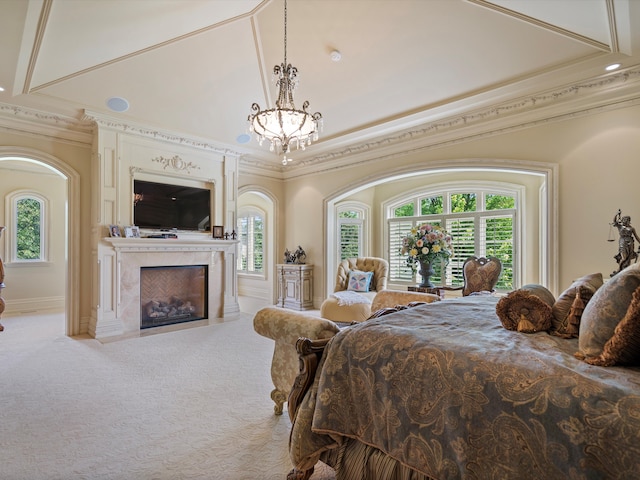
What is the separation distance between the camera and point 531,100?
405 centimetres

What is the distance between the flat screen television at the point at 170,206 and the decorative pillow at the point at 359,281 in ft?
8.59

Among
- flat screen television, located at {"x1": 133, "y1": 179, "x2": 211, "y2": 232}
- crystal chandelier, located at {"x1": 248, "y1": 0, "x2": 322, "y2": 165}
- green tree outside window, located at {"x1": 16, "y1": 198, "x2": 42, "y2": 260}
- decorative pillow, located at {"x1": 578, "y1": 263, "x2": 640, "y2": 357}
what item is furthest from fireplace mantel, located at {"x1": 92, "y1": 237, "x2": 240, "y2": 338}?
decorative pillow, located at {"x1": 578, "y1": 263, "x2": 640, "y2": 357}

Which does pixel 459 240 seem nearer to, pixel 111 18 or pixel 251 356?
pixel 251 356

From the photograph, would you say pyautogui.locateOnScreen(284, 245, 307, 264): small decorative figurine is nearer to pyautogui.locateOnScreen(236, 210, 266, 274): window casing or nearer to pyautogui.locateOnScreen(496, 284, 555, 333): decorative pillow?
pyautogui.locateOnScreen(236, 210, 266, 274): window casing

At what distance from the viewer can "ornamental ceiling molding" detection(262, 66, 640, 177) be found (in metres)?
3.53

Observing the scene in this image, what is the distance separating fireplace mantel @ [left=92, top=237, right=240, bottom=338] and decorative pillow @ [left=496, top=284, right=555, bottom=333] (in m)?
4.73

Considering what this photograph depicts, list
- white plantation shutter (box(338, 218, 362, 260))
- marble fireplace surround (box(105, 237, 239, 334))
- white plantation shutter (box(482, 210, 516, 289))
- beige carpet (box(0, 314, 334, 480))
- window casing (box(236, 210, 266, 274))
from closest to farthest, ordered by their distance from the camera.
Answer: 1. beige carpet (box(0, 314, 334, 480))
2. marble fireplace surround (box(105, 237, 239, 334))
3. white plantation shutter (box(482, 210, 516, 289))
4. white plantation shutter (box(338, 218, 362, 260))
5. window casing (box(236, 210, 266, 274))

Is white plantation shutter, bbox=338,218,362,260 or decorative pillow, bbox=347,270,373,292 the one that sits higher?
white plantation shutter, bbox=338,218,362,260

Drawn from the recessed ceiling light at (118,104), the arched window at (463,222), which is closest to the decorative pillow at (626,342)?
the arched window at (463,222)

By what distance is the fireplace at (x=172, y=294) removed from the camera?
5254 millimetres

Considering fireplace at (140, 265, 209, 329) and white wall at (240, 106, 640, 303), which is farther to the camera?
fireplace at (140, 265, 209, 329)

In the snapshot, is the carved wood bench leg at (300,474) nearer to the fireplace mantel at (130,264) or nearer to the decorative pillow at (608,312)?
the decorative pillow at (608,312)

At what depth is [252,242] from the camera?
910 cm

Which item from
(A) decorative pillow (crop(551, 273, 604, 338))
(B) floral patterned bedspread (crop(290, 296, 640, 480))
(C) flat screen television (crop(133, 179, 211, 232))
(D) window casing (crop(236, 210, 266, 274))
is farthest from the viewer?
(D) window casing (crop(236, 210, 266, 274))
